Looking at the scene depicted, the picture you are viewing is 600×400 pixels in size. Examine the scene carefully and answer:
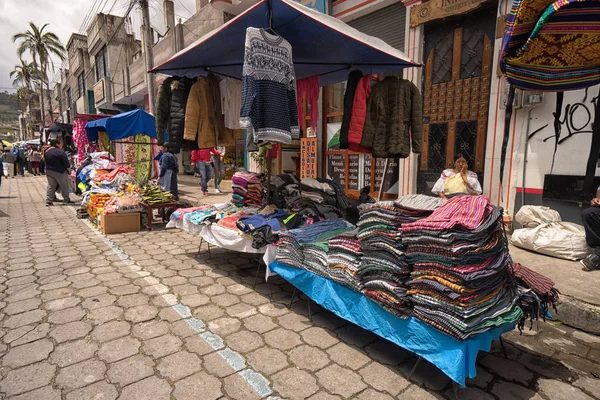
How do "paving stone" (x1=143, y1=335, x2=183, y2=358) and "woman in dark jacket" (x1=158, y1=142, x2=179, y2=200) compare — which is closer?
"paving stone" (x1=143, y1=335, x2=183, y2=358)

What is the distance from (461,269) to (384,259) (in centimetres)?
56

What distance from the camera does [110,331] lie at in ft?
9.47

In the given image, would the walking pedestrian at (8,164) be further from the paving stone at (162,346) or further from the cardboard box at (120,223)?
the paving stone at (162,346)

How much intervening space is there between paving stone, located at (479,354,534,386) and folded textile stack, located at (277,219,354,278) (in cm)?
141

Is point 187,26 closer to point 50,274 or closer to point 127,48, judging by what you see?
point 127,48

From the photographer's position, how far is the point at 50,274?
4238mm

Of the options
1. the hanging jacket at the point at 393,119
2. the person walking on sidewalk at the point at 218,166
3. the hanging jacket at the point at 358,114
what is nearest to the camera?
the hanging jacket at the point at 393,119

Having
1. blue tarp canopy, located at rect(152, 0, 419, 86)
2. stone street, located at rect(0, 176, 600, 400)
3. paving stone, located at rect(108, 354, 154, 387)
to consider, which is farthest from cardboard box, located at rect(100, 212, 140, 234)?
paving stone, located at rect(108, 354, 154, 387)

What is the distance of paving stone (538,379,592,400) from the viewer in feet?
7.13

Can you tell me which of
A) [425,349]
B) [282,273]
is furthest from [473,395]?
[282,273]

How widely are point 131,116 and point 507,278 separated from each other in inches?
330

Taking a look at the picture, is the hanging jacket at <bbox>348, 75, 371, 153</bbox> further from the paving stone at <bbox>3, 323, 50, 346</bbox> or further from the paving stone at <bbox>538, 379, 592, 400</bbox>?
the paving stone at <bbox>3, 323, 50, 346</bbox>

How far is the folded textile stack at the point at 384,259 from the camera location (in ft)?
7.47

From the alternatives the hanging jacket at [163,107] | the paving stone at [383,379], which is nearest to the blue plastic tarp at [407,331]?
the paving stone at [383,379]
